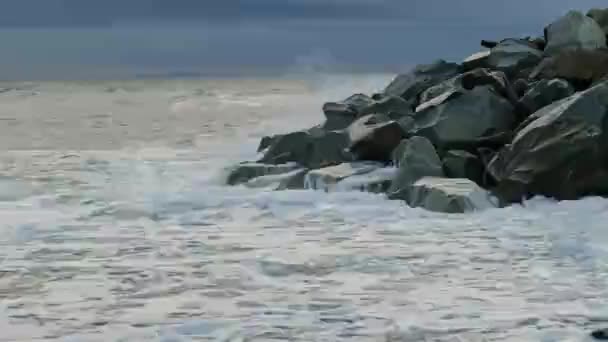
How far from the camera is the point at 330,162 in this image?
10.5m

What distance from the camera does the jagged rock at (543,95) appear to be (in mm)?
10086

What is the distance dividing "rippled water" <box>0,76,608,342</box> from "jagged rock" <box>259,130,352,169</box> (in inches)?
37.1

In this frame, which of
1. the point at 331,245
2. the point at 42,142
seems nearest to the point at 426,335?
the point at 331,245

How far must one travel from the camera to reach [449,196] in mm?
7988

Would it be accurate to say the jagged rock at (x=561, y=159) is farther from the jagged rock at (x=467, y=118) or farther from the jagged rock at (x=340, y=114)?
the jagged rock at (x=340, y=114)

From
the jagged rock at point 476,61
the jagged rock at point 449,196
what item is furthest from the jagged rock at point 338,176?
the jagged rock at point 476,61

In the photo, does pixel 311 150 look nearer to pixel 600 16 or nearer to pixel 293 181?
pixel 293 181

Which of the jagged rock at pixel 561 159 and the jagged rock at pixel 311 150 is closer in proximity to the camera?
the jagged rock at pixel 561 159

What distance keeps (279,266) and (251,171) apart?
4.35 meters

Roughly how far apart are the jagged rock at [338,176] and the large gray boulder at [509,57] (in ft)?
10.7

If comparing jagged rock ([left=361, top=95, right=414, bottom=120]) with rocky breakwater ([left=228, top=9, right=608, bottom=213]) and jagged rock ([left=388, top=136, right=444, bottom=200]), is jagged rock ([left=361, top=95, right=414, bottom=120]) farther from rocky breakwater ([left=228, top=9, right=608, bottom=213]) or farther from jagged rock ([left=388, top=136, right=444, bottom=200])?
jagged rock ([left=388, top=136, right=444, bottom=200])

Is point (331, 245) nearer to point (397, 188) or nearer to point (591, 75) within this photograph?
point (397, 188)

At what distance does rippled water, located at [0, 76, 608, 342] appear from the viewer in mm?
4883

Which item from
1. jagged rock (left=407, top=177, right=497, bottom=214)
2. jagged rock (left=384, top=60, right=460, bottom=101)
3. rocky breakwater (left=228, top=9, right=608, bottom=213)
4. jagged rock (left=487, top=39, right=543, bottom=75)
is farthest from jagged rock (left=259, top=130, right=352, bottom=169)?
jagged rock (left=487, top=39, right=543, bottom=75)
